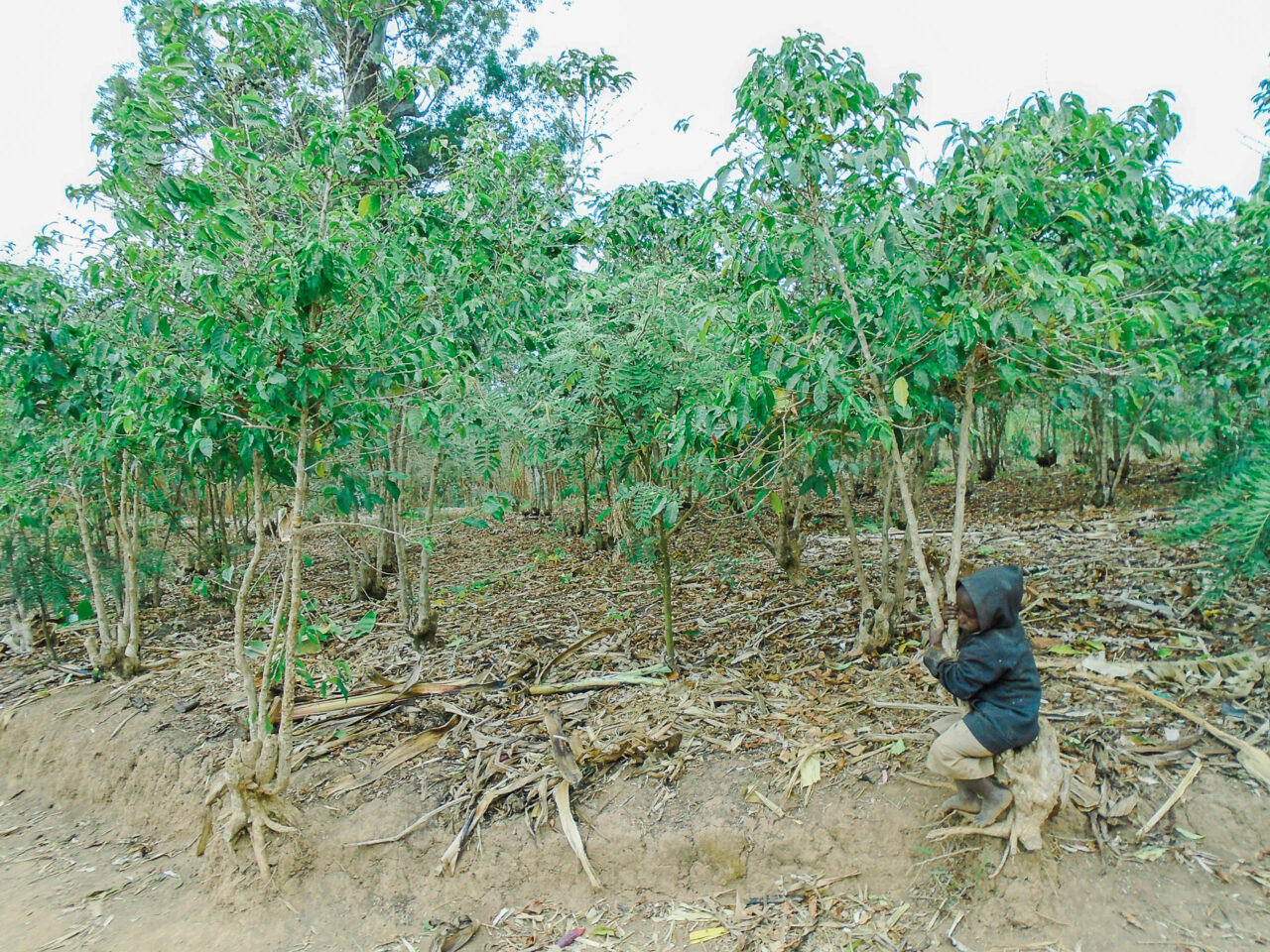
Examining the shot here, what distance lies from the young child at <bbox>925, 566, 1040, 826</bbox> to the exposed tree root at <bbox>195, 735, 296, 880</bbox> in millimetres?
3552

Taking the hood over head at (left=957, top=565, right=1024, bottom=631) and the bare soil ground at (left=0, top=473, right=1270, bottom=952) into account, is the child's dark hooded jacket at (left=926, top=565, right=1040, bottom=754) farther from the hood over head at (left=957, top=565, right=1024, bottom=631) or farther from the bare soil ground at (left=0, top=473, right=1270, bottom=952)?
the bare soil ground at (left=0, top=473, right=1270, bottom=952)

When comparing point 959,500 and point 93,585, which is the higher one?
point 959,500

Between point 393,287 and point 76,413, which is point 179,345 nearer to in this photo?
point 393,287

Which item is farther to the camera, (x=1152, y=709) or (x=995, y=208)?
(x=1152, y=709)

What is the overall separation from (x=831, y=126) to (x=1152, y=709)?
11.5 ft

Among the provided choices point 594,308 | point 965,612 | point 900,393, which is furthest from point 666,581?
point 900,393

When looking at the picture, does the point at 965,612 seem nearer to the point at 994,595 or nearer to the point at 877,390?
the point at 994,595

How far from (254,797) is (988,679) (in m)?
3.91

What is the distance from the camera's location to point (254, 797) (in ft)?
13.8

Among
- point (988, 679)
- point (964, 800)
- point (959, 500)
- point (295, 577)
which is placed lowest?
point (964, 800)

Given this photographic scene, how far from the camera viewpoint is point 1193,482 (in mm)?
6934

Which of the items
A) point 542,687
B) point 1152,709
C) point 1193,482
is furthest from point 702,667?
point 1193,482

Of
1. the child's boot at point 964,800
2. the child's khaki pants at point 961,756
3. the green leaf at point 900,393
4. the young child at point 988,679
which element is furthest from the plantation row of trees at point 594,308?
the child's boot at point 964,800

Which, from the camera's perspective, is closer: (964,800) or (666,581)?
(964,800)
